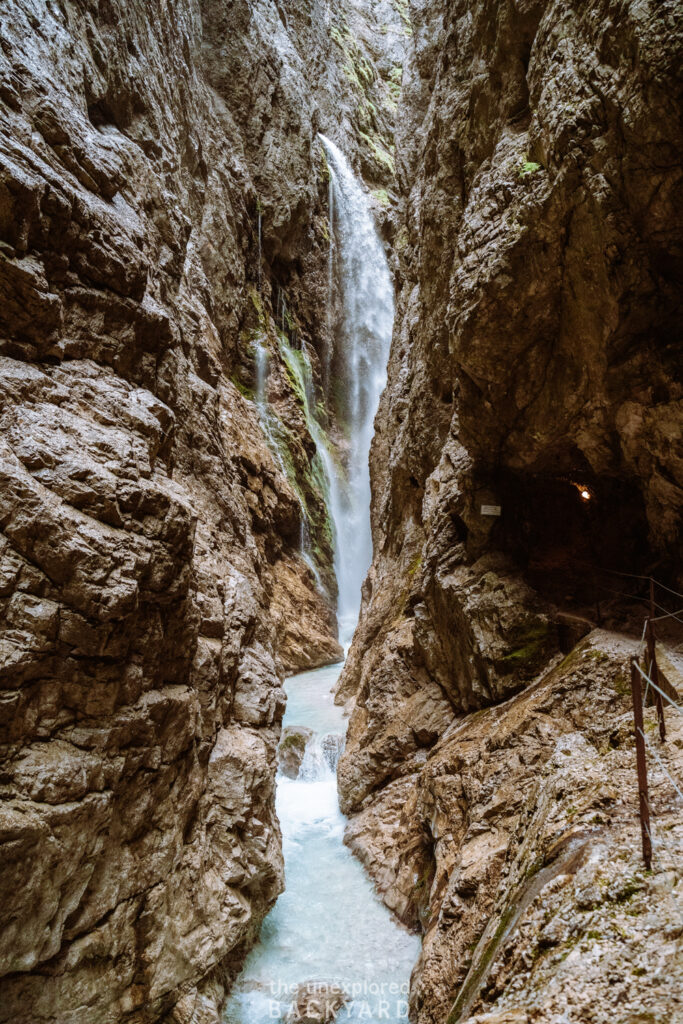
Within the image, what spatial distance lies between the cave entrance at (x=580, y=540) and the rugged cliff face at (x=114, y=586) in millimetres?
4968

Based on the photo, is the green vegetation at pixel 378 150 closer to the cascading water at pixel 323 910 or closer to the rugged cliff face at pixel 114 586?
the cascading water at pixel 323 910

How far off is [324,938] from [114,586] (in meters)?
6.80

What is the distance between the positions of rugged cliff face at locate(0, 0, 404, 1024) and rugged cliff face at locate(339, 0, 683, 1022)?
292 cm

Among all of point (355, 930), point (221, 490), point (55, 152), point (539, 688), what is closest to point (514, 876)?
point (539, 688)

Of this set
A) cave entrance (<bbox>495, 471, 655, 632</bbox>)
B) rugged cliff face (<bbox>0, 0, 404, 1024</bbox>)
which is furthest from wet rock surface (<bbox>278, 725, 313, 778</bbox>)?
cave entrance (<bbox>495, 471, 655, 632</bbox>)

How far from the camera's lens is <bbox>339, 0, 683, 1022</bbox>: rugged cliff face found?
3881mm

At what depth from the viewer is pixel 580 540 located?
32.8ft

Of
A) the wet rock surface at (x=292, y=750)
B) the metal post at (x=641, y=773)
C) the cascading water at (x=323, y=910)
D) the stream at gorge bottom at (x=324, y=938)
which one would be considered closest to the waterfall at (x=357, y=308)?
the cascading water at (x=323, y=910)

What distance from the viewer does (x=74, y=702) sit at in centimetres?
535

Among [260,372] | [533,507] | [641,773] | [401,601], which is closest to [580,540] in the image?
[533,507]

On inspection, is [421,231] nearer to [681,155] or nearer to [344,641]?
[681,155]

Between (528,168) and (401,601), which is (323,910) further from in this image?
(528,168)

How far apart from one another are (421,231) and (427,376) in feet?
10.4

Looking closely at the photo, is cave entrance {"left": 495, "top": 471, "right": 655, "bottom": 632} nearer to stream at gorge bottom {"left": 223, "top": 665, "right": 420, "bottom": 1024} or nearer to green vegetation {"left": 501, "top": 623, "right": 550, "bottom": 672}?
green vegetation {"left": 501, "top": 623, "right": 550, "bottom": 672}
